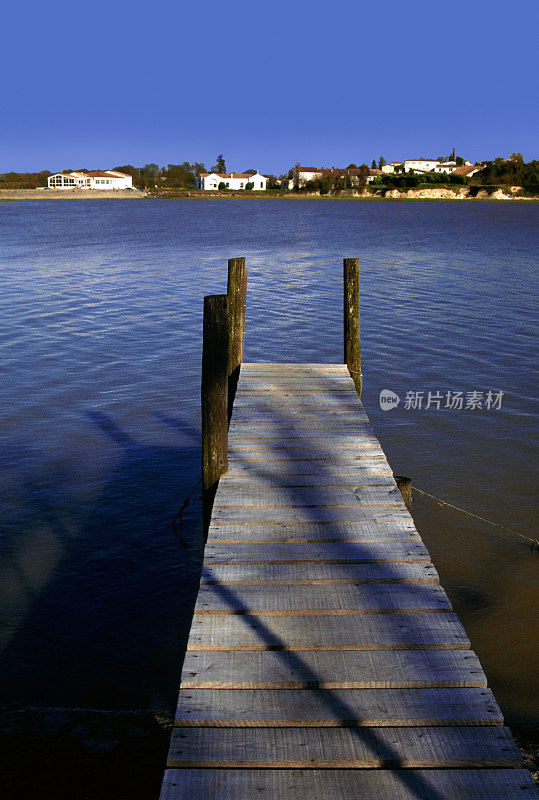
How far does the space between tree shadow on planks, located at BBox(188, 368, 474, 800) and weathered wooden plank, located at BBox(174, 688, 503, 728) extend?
2cm

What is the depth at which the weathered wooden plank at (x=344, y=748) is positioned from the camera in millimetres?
3211

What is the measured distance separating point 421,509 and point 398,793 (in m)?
6.32

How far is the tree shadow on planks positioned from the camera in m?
3.35

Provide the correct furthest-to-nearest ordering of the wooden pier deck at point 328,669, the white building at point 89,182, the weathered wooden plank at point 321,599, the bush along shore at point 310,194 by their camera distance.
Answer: the white building at point 89,182 < the bush along shore at point 310,194 < the weathered wooden plank at point 321,599 < the wooden pier deck at point 328,669

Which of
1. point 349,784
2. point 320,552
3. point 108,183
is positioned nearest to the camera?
point 349,784

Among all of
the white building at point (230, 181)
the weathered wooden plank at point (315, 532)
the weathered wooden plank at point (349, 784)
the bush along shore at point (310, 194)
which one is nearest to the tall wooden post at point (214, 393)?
the weathered wooden plank at point (315, 532)

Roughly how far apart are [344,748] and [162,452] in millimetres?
8343

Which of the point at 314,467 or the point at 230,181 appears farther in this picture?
the point at 230,181

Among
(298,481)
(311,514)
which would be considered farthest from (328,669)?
(298,481)

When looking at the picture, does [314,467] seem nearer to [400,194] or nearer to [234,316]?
[234,316]

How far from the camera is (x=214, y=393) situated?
6.80 m

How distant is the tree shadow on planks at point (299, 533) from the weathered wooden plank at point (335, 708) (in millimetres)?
21

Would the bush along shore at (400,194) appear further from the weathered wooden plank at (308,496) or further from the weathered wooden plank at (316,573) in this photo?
the weathered wooden plank at (316,573)

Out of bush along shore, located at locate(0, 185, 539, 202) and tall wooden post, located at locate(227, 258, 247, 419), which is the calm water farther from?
bush along shore, located at locate(0, 185, 539, 202)
